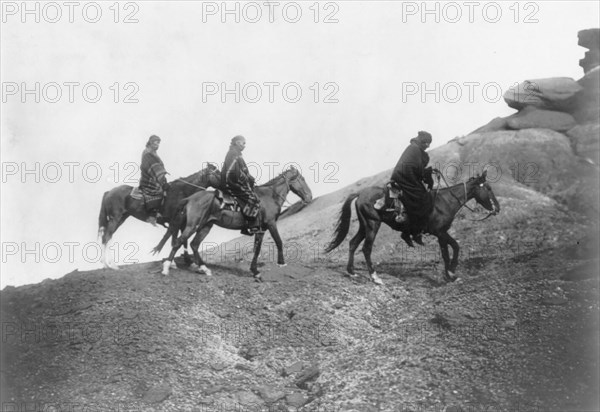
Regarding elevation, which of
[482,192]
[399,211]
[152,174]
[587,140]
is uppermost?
[587,140]

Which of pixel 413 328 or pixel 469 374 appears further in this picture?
pixel 413 328

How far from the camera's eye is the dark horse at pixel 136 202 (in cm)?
1475

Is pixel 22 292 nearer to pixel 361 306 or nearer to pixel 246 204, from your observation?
pixel 246 204

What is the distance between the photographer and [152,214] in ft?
49.4

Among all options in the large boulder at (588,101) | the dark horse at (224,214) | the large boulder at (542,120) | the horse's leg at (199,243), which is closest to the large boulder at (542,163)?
the large boulder at (542,120)

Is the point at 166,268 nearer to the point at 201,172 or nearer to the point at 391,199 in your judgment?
the point at 201,172

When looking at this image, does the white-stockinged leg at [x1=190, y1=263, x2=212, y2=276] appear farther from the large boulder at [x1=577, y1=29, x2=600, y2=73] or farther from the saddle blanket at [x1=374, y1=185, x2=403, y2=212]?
the large boulder at [x1=577, y1=29, x2=600, y2=73]

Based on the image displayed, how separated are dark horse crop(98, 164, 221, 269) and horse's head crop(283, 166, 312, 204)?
1.71 metres

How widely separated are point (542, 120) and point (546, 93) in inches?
50.3

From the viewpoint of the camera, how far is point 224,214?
46.8ft

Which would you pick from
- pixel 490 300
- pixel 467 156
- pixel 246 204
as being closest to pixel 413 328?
pixel 490 300

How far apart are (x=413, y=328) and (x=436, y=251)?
6.48 metres

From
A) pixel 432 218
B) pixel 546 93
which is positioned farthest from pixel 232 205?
pixel 546 93

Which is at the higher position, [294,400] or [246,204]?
[246,204]
